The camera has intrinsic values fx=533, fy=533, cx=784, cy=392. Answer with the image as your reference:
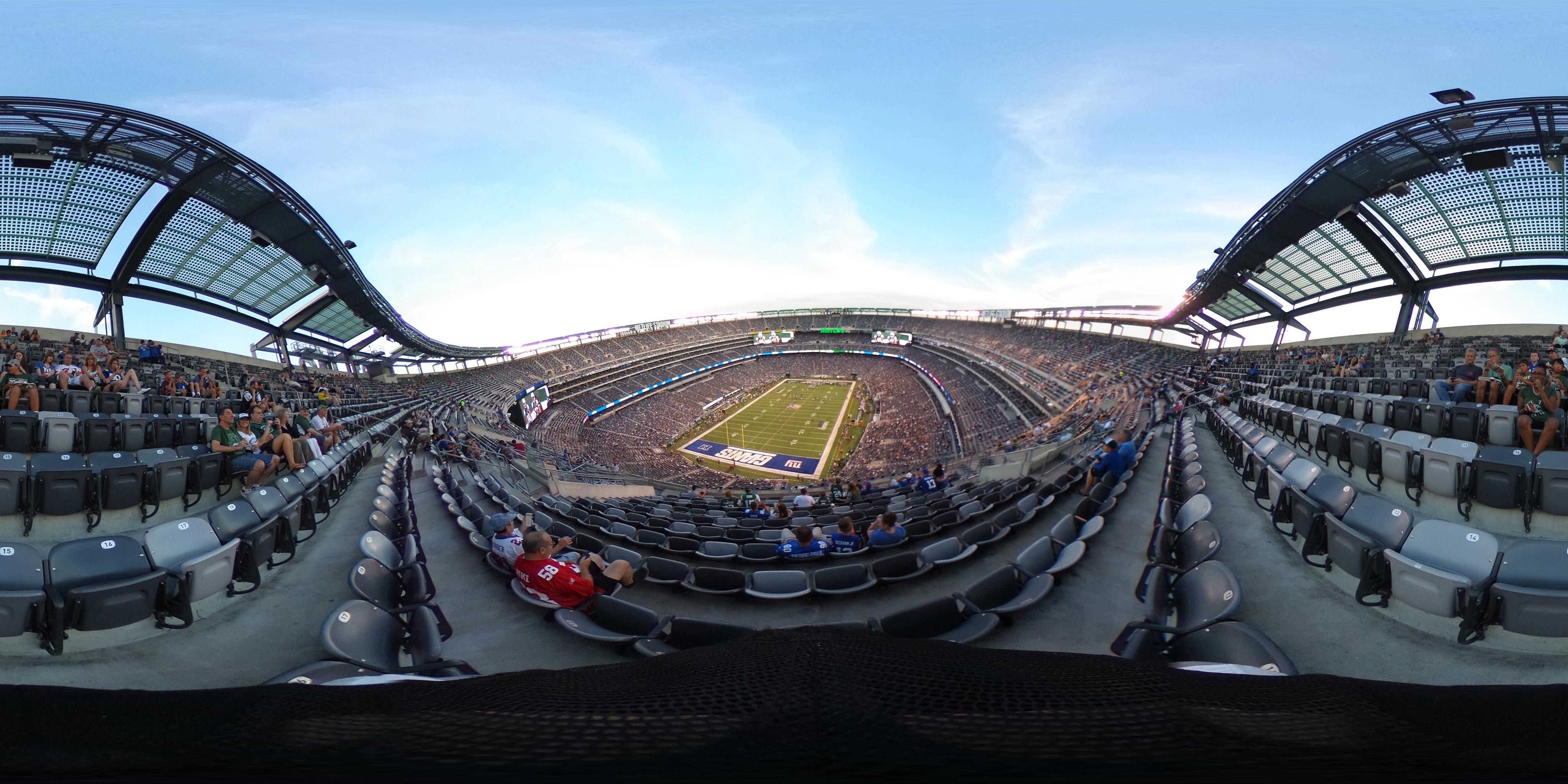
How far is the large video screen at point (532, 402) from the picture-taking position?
4531cm

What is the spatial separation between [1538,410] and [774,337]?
88493 mm

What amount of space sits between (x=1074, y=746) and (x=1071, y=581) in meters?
4.95

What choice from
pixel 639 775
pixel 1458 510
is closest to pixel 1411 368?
pixel 1458 510

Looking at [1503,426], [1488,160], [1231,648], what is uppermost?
[1488,160]

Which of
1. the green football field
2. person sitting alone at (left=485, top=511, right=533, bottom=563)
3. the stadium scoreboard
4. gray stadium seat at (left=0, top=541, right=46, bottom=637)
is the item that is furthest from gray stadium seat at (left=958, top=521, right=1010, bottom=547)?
the stadium scoreboard

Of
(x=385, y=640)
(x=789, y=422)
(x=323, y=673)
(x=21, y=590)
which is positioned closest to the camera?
(x=323, y=673)

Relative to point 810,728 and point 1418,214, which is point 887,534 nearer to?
point 810,728

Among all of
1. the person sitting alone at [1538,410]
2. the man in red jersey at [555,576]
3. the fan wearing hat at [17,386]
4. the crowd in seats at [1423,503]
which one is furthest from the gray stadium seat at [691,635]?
the fan wearing hat at [17,386]

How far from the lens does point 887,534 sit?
794cm

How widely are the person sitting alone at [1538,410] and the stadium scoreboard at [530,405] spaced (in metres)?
46.8

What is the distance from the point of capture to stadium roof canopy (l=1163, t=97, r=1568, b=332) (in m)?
19.2

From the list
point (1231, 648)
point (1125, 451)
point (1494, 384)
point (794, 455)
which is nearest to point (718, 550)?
point (1231, 648)

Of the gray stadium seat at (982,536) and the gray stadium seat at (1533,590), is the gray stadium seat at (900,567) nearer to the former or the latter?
the gray stadium seat at (982,536)

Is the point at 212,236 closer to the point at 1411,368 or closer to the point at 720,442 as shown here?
the point at 720,442
